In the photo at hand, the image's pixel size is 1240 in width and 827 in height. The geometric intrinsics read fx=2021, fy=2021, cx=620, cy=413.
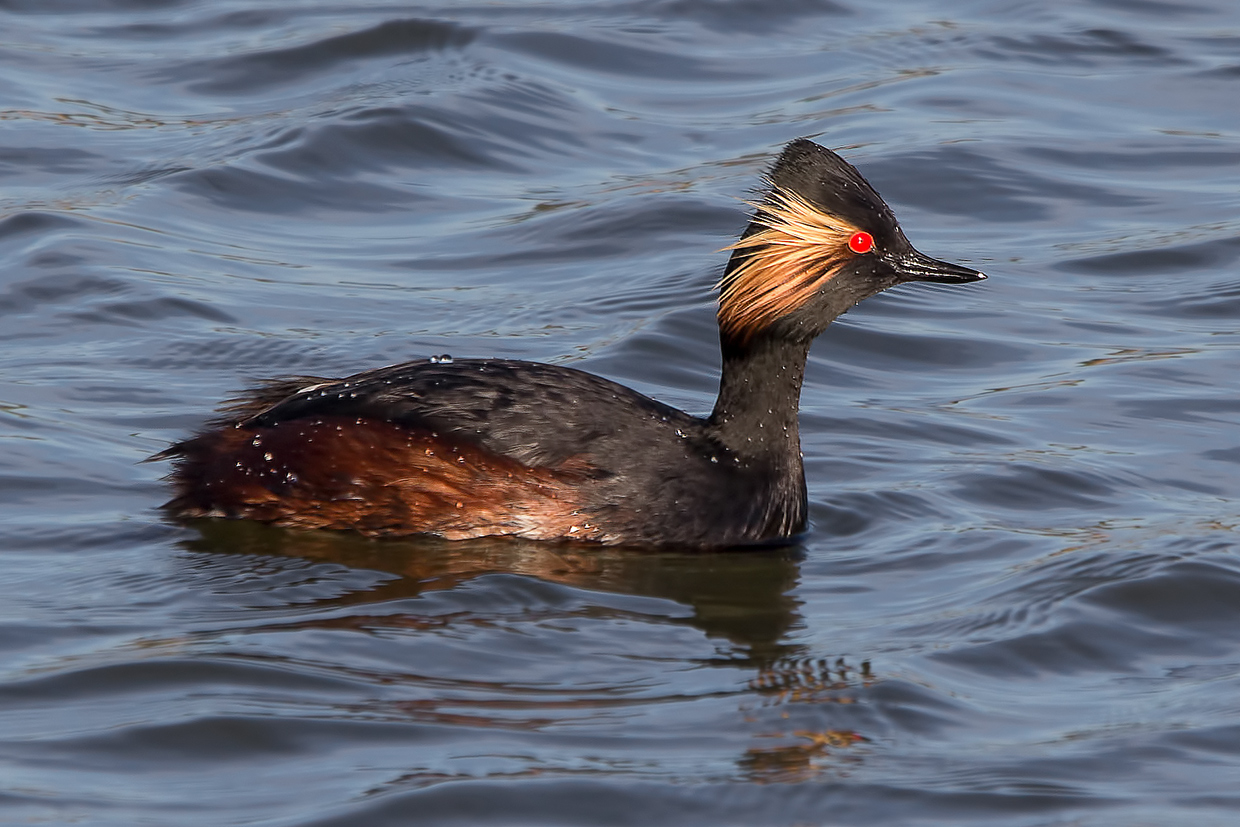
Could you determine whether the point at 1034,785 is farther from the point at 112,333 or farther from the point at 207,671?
the point at 112,333

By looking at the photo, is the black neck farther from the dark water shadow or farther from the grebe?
the dark water shadow

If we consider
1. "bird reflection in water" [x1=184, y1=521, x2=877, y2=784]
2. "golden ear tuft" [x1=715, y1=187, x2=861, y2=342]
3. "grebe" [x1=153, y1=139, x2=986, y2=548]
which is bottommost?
"bird reflection in water" [x1=184, y1=521, x2=877, y2=784]

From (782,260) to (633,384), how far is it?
2281 millimetres

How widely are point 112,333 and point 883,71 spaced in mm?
6974

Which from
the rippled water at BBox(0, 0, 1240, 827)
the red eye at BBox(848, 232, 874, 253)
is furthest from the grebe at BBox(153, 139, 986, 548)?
the rippled water at BBox(0, 0, 1240, 827)

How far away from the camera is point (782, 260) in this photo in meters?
8.30

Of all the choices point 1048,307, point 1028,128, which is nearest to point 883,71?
point 1028,128

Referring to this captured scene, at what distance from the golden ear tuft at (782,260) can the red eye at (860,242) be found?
17 millimetres

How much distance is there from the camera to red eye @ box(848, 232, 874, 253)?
27.7 ft

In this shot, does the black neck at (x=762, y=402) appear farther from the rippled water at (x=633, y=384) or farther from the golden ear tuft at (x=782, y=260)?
the rippled water at (x=633, y=384)

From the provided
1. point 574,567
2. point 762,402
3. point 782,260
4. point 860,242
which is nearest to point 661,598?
point 574,567

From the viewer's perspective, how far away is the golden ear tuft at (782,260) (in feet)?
27.2

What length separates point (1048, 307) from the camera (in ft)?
38.0

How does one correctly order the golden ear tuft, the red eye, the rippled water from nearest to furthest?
1. the rippled water
2. the golden ear tuft
3. the red eye
